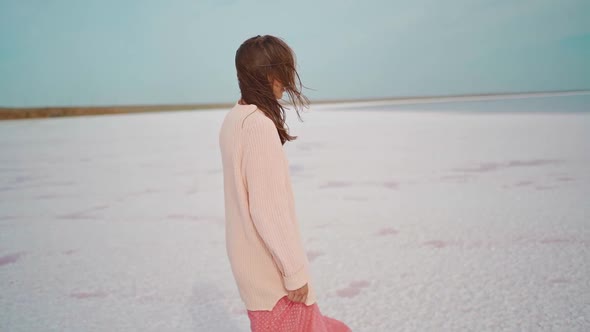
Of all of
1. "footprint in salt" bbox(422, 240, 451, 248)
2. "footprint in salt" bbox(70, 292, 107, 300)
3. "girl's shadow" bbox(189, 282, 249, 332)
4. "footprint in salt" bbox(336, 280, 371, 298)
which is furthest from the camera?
"footprint in salt" bbox(422, 240, 451, 248)

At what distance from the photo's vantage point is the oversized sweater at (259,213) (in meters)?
1.08

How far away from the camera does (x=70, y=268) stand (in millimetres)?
2979

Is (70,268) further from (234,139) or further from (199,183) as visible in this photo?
(199,183)

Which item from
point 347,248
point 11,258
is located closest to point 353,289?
point 347,248

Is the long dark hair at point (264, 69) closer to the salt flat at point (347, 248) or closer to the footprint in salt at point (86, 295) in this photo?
the salt flat at point (347, 248)

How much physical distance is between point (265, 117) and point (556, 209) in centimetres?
352

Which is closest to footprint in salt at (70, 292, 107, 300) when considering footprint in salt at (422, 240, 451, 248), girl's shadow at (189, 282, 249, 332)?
girl's shadow at (189, 282, 249, 332)

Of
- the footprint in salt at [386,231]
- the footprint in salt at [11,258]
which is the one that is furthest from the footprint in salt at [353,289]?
the footprint in salt at [11,258]

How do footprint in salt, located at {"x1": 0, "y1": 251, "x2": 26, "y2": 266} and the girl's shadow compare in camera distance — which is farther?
footprint in salt, located at {"x1": 0, "y1": 251, "x2": 26, "y2": 266}

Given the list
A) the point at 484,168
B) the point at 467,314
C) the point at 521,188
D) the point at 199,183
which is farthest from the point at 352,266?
the point at 484,168

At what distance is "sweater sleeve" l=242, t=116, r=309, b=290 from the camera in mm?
1079

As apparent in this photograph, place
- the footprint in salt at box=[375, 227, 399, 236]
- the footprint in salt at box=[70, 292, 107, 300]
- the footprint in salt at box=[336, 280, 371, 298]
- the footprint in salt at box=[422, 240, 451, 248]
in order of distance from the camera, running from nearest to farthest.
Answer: the footprint in salt at box=[336, 280, 371, 298]
the footprint in salt at box=[70, 292, 107, 300]
the footprint in salt at box=[422, 240, 451, 248]
the footprint in salt at box=[375, 227, 399, 236]

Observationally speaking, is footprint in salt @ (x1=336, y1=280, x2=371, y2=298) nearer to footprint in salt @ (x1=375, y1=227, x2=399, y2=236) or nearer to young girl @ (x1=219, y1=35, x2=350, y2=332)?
footprint in salt @ (x1=375, y1=227, x2=399, y2=236)

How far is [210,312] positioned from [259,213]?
143 centimetres
